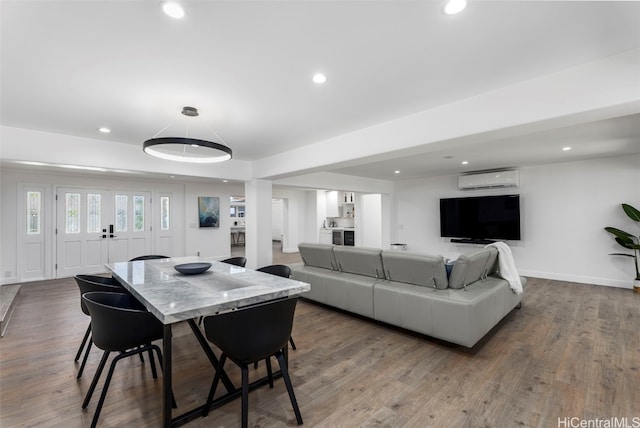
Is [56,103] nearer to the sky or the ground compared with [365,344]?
nearer to the sky

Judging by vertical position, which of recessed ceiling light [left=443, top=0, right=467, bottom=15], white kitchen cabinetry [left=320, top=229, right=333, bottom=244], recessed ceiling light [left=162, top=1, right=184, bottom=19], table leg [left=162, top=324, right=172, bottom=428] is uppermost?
Result: recessed ceiling light [left=162, top=1, right=184, bottom=19]

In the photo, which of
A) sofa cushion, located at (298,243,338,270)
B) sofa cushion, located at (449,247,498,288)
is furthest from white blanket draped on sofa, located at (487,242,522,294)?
sofa cushion, located at (298,243,338,270)

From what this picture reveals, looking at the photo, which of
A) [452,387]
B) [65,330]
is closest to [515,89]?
[452,387]

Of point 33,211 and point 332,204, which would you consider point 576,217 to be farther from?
point 33,211

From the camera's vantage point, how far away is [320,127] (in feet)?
11.7

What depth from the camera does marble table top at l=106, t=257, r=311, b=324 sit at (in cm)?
176

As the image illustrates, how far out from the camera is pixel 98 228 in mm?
6512

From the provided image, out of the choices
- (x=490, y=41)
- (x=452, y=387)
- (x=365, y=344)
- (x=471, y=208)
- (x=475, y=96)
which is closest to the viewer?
(x=490, y=41)

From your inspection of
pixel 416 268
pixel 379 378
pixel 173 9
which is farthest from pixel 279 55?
pixel 379 378

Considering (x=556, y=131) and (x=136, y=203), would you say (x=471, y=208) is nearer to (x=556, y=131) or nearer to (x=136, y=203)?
(x=556, y=131)

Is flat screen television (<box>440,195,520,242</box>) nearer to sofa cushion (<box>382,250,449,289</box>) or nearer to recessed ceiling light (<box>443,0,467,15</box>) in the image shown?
sofa cushion (<box>382,250,449,289</box>)

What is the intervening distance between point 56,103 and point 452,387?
14.3 feet

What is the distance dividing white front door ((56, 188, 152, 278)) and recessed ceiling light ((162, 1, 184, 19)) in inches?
253

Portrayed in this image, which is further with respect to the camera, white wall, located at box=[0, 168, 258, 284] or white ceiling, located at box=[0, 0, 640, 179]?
white wall, located at box=[0, 168, 258, 284]
